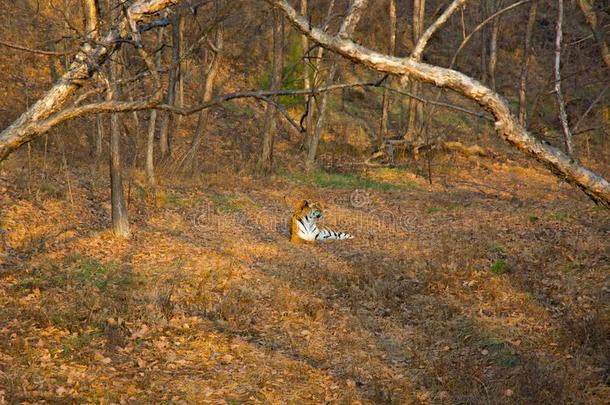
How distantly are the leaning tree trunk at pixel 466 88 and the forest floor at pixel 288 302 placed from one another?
10.5 ft

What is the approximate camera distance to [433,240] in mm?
14836

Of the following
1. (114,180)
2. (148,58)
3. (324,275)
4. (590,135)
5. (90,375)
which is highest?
(590,135)

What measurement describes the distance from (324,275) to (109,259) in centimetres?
424

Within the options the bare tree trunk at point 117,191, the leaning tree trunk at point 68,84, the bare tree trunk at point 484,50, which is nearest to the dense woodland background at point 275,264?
the bare tree trunk at point 117,191

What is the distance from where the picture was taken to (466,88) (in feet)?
17.9

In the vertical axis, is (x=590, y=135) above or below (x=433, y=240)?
above

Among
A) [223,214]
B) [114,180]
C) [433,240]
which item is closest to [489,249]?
[433,240]

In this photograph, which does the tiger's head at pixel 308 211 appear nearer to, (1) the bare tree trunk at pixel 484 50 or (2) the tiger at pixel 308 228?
(2) the tiger at pixel 308 228

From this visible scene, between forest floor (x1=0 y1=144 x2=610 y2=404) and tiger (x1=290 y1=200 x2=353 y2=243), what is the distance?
304 millimetres

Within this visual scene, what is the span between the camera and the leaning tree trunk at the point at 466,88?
5465 mm

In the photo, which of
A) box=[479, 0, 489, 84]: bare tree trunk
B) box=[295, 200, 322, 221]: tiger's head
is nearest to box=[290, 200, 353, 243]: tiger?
box=[295, 200, 322, 221]: tiger's head

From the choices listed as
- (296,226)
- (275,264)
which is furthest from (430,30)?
(296,226)

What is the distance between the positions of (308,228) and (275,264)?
7.16ft

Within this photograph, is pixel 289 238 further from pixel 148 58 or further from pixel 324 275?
pixel 148 58
